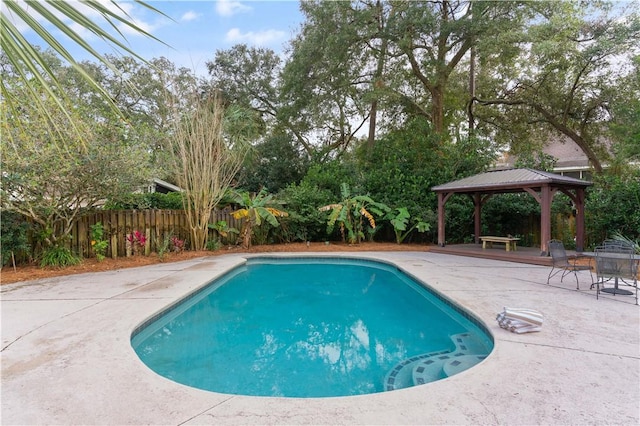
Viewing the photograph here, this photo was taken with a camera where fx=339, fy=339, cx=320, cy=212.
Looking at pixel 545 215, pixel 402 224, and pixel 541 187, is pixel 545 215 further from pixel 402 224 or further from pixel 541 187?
pixel 402 224

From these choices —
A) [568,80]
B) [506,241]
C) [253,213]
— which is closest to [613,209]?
[506,241]

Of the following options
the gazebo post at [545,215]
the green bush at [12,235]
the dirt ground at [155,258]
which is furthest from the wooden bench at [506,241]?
the green bush at [12,235]

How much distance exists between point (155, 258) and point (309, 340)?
665 cm

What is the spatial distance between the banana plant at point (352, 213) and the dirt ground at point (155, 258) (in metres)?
0.52

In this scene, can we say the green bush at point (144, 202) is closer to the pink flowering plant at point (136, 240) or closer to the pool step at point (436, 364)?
the pink flowering plant at point (136, 240)

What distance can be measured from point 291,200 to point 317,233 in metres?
1.81

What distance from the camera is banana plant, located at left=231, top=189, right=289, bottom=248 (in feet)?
37.6

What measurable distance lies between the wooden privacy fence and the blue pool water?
3.88 metres

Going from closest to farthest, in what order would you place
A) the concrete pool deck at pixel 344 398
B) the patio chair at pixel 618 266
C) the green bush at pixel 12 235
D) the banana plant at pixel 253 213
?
the concrete pool deck at pixel 344 398
the patio chair at pixel 618 266
the green bush at pixel 12 235
the banana plant at pixel 253 213

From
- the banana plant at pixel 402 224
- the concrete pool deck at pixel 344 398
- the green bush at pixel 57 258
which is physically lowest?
the concrete pool deck at pixel 344 398

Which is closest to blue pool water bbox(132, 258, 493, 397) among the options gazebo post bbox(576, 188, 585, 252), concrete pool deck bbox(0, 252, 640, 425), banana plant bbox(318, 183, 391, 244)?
concrete pool deck bbox(0, 252, 640, 425)

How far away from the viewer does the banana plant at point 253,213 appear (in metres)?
11.5

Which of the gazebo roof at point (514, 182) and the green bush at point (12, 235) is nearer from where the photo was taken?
the green bush at point (12, 235)

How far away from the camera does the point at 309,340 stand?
485 cm
